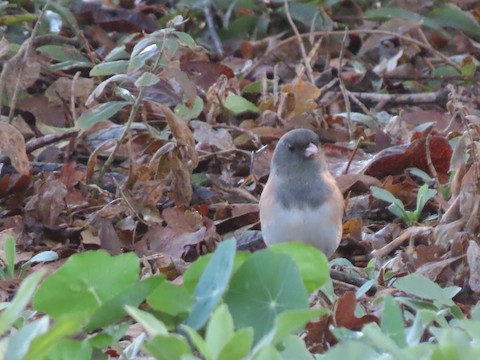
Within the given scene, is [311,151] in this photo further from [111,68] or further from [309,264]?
[309,264]

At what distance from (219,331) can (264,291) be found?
0.81 ft

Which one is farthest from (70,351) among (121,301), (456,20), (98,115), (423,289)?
(456,20)

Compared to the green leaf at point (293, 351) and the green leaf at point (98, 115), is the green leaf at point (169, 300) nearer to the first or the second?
the green leaf at point (293, 351)

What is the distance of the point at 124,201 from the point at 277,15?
189cm

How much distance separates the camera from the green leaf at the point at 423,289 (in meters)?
2.20

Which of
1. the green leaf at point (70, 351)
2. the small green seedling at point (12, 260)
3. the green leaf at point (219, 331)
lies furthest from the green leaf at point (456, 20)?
the green leaf at point (219, 331)

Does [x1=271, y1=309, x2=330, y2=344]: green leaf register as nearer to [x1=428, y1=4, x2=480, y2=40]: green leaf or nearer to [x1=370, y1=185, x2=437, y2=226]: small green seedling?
[x1=370, y1=185, x2=437, y2=226]: small green seedling

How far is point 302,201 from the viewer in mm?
3039

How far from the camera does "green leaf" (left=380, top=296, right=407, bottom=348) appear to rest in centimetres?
174

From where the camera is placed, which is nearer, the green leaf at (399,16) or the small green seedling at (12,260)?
the small green seedling at (12,260)

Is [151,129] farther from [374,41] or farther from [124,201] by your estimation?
[374,41]

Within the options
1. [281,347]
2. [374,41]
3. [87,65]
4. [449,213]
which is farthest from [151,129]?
[281,347]

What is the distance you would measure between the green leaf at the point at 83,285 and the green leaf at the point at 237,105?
209cm

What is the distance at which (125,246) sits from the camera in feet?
10.2
